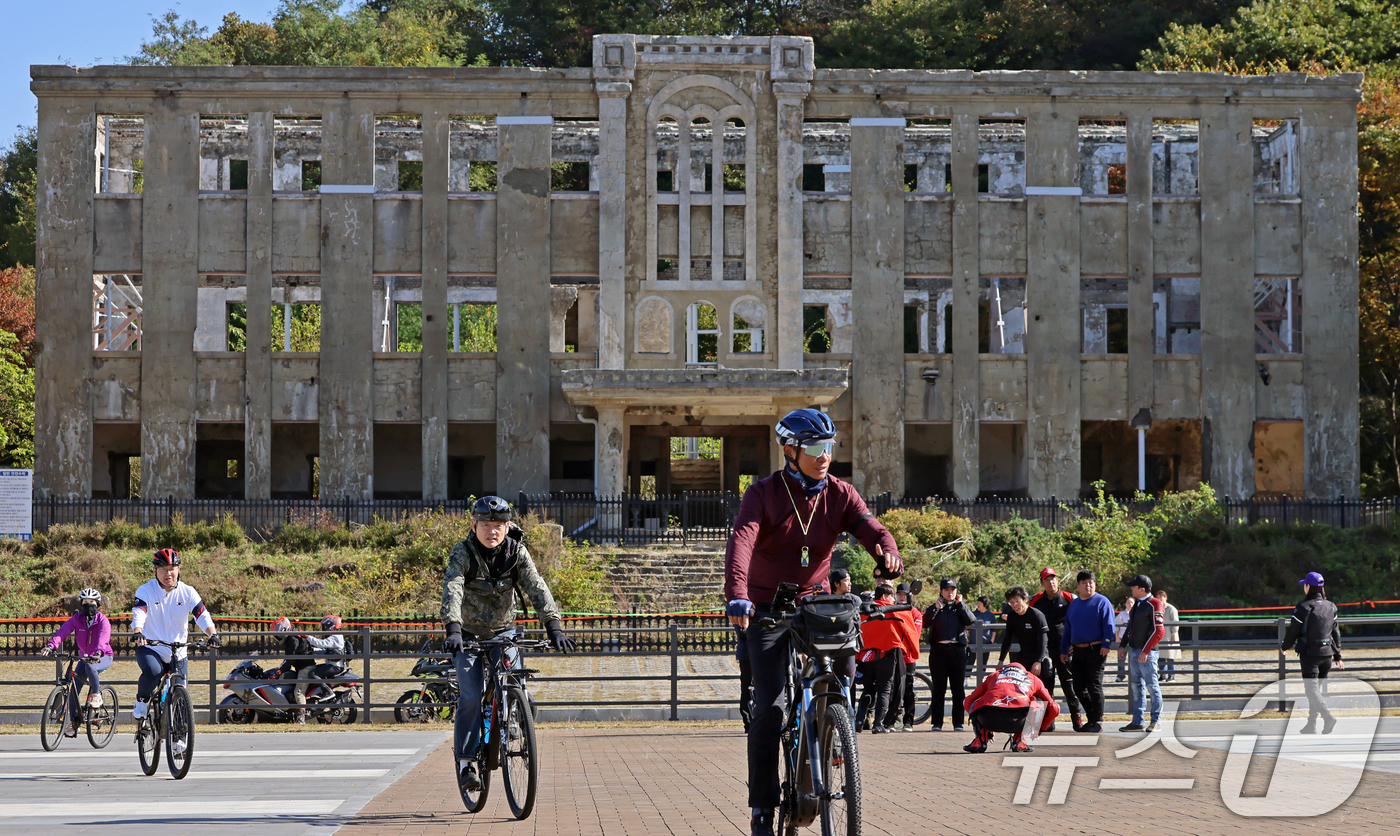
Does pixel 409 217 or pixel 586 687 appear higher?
pixel 409 217

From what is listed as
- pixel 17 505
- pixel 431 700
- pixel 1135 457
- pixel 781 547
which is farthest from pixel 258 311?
pixel 781 547

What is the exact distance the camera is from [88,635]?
569 inches

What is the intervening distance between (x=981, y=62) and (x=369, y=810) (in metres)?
55.2

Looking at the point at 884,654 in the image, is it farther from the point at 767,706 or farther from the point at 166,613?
the point at 767,706

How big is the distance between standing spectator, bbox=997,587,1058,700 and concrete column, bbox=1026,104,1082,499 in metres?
24.1

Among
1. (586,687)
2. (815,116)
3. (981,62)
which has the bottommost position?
(586,687)

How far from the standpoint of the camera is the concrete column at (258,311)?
126 ft

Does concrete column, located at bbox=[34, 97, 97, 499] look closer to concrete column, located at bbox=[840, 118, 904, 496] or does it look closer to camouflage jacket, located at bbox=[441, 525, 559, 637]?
concrete column, located at bbox=[840, 118, 904, 496]

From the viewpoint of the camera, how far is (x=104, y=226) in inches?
1524

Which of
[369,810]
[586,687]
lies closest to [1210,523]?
[586,687]

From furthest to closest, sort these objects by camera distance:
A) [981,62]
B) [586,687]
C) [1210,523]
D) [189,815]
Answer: [981,62], [1210,523], [586,687], [189,815]

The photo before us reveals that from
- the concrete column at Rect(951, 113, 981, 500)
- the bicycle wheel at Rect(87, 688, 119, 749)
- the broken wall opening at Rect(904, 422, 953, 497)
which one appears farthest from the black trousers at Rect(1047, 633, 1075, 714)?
the broken wall opening at Rect(904, 422, 953, 497)

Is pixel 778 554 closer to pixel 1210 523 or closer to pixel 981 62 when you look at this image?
pixel 1210 523

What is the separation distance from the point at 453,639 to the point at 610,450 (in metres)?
28.4
